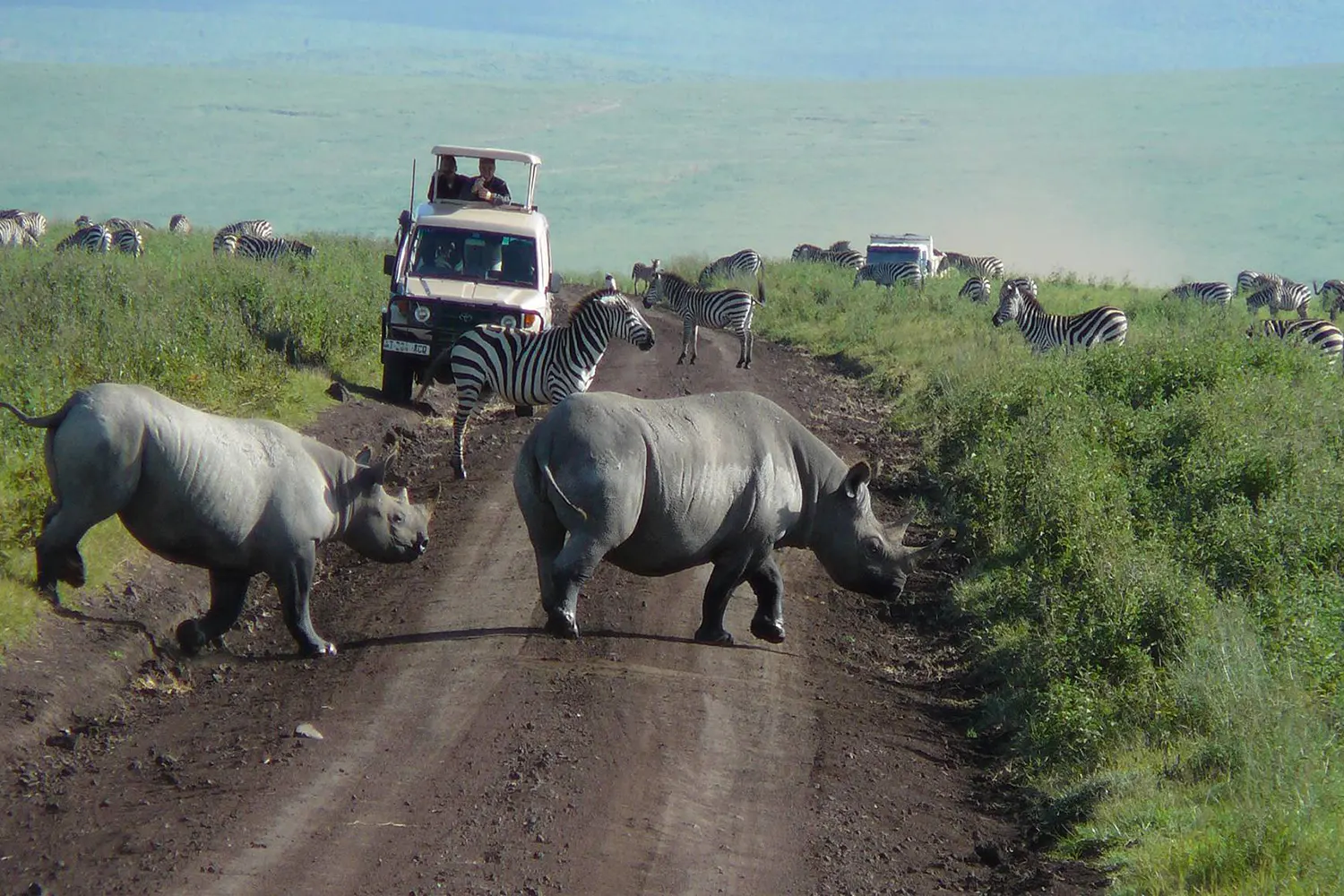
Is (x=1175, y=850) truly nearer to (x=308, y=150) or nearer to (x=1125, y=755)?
(x=1125, y=755)

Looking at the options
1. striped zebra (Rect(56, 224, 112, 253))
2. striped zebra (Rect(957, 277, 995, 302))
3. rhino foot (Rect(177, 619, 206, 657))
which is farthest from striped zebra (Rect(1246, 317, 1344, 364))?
striped zebra (Rect(56, 224, 112, 253))

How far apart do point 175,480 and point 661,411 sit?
111 inches

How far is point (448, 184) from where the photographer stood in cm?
1830

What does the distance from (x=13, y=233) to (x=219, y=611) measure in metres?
29.5

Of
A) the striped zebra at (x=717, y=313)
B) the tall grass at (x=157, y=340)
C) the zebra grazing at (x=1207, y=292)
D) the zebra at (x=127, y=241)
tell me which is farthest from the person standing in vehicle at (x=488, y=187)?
the zebra grazing at (x=1207, y=292)

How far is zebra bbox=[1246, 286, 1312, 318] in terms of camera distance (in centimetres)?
3681

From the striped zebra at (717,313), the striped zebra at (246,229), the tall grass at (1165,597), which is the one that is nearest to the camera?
the tall grass at (1165,597)

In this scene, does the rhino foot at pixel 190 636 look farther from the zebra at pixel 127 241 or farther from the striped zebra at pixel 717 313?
the zebra at pixel 127 241

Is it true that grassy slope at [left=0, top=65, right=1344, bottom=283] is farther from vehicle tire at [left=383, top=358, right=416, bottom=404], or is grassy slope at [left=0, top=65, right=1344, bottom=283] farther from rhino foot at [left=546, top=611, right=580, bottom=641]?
rhino foot at [left=546, top=611, right=580, bottom=641]

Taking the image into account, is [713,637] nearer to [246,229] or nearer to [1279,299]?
[1279,299]

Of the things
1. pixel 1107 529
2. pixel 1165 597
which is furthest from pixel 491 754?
pixel 1107 529

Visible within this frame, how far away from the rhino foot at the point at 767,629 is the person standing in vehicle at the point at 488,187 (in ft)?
33.2

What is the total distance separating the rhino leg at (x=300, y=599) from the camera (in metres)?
8.26

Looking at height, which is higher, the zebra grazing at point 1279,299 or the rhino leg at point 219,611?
the rhino leg at point 219,611
